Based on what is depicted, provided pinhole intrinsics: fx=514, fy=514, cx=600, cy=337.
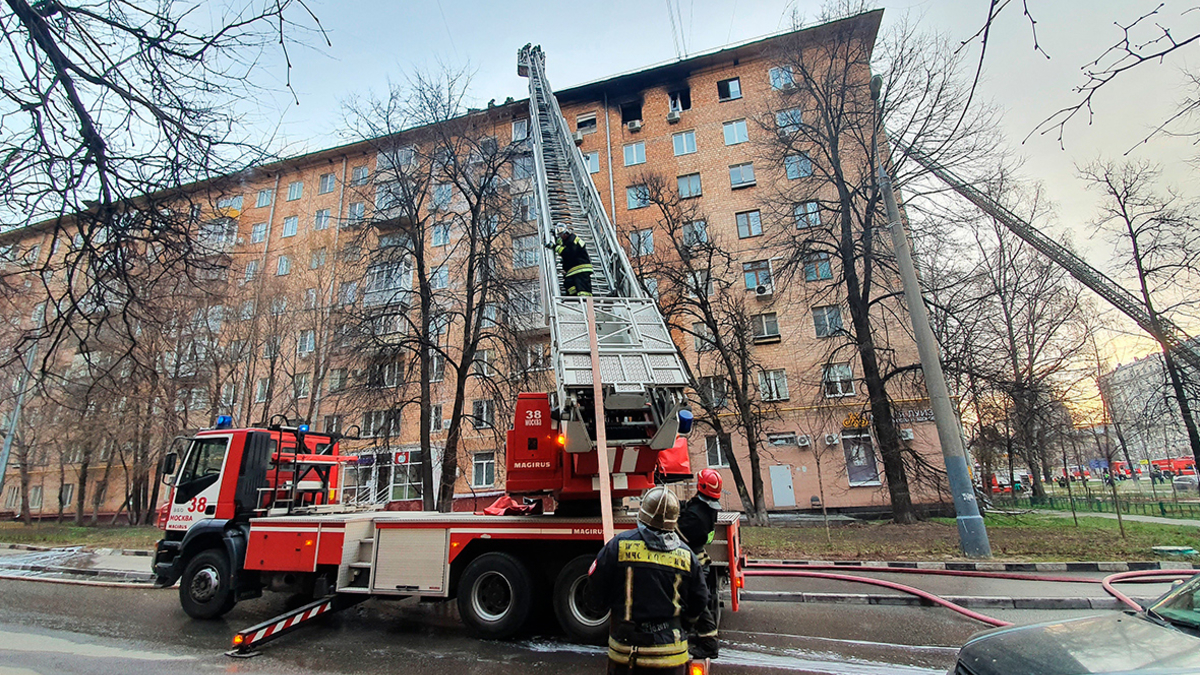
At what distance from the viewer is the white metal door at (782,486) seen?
72.6 ft

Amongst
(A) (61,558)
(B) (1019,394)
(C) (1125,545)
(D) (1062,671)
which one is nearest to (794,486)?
(B) (1019,394)

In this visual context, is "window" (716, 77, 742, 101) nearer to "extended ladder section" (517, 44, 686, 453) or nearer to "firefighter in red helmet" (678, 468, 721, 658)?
"extended ladder section" (517, 44, 686, 453)

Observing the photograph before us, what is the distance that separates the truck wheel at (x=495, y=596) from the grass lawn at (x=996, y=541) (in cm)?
665

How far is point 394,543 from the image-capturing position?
6.91 m

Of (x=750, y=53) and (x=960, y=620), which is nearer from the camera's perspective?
(x=960, y=620)

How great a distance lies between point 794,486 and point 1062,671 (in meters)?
20.8

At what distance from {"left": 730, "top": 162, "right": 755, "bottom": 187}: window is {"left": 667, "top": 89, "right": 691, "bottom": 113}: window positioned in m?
5.12

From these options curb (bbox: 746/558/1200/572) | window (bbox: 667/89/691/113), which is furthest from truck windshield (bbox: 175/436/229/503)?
window (bbox: 667/89/691/113)

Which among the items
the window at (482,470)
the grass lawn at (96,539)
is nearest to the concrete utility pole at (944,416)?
the window at (482,470)

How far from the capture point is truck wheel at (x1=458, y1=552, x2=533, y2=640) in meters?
6.21

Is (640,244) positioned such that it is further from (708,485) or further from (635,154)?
(708,485)

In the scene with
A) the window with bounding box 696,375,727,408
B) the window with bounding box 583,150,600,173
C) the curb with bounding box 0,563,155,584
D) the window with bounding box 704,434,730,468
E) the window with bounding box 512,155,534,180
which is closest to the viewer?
the curb with bounding box 0,563,155,584

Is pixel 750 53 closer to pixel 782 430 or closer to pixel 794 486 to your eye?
pixel 782 430

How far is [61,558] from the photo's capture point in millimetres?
14234
